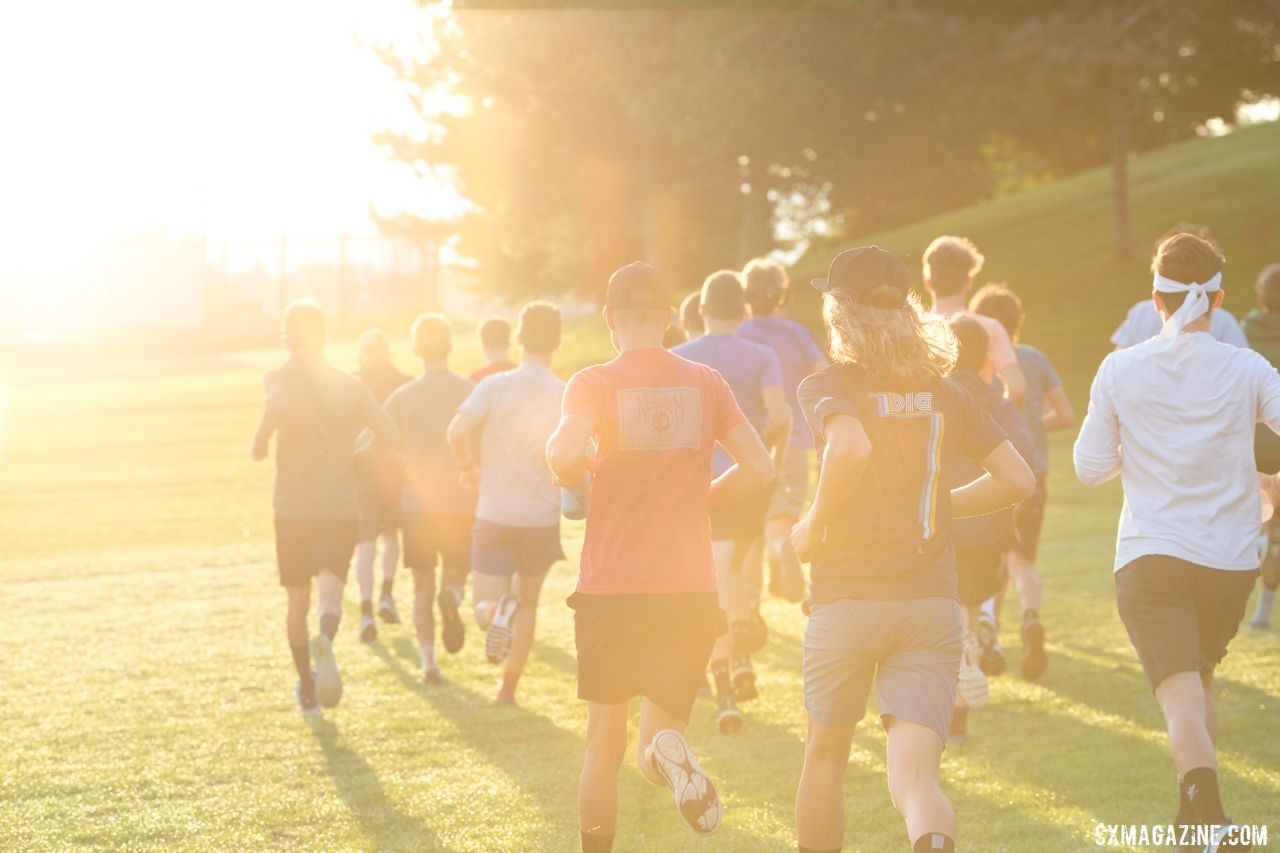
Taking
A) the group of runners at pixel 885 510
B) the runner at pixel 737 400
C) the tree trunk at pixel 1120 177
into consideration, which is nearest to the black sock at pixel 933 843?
the group of runners at pixel 885 510

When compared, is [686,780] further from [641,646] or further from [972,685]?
[972,685]

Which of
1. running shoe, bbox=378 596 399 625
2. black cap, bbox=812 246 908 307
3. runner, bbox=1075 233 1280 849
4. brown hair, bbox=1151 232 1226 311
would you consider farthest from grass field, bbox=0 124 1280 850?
black cap, bbox=812 246 908 307

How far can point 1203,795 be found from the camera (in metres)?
4.98

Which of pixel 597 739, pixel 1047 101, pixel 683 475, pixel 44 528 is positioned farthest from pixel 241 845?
pixel 1047 101

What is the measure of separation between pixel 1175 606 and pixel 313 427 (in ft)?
14.8

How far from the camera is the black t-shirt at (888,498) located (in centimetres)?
446

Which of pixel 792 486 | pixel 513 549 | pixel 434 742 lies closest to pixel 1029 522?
pixel 792 486

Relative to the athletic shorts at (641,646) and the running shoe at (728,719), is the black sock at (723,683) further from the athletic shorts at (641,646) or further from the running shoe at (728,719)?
the athletic shorts at (641,646)

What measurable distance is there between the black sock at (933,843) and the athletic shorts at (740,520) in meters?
3.70

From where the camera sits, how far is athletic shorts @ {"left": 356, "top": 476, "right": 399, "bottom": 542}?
11164 millimetres

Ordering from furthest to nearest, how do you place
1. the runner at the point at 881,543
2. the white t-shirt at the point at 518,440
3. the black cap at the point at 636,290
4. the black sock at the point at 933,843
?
the white t-shirt at the point at 518,440 → the black cap at the point at 636,290 → the runner at the point at 881,543 → the black sock at the point at 933,843

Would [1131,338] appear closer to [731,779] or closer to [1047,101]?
[731,779]

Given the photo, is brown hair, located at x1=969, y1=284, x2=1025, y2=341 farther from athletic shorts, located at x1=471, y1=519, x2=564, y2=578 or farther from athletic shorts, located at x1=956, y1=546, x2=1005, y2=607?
athletic shorts, located at x1=471, y1=519, x2=564, y2=578

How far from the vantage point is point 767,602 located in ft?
40.9
